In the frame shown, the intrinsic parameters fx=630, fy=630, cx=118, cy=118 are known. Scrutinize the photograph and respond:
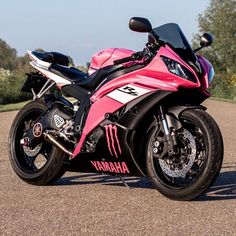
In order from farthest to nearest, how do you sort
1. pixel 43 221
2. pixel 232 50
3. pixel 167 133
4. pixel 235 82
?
pixel 232 50 → pixel 235 82 → pixel 167 133 → pixel 43 221

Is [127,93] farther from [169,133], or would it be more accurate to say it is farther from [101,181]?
[101,181]

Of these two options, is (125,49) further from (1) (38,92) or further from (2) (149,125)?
(1) (38,92)

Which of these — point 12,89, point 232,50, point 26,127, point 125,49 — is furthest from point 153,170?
point 232,50

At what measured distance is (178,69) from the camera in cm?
522

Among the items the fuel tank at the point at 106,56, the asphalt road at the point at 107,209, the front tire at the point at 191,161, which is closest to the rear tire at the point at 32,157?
the asphalt road at the point at 107,209

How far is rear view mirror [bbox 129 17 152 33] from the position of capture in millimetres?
5395

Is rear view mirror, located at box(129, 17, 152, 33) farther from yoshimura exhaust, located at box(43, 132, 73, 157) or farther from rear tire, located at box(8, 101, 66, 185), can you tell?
rear tire, located at box(8, 101, 66, 185)

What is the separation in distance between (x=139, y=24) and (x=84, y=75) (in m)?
1.13

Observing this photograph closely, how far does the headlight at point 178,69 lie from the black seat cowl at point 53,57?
164 centimetres

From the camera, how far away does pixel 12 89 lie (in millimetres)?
28109

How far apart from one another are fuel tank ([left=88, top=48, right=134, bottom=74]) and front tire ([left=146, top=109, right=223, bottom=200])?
81 centimetres

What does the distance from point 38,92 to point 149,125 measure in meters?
1.69

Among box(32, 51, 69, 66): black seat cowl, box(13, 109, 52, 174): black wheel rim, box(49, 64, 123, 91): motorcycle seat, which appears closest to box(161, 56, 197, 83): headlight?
box(49, 64, 123, 91): motorcycle seat

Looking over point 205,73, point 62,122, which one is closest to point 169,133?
point 205,73
